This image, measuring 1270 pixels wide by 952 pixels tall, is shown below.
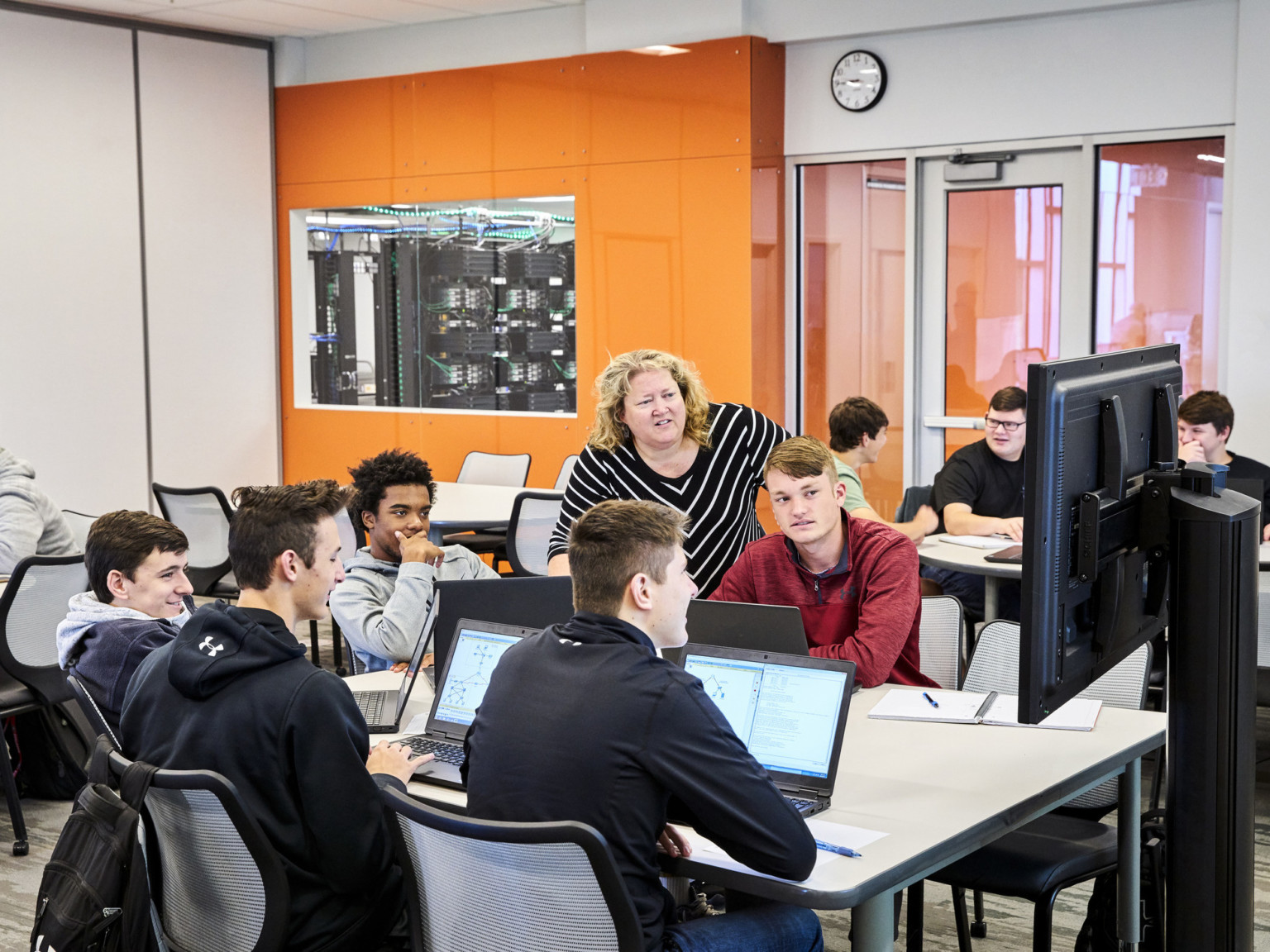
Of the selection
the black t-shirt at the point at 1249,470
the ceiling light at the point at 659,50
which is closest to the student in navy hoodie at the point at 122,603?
the black t-shirt at the point at 1249,470

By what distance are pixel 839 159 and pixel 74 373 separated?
4.64 meters

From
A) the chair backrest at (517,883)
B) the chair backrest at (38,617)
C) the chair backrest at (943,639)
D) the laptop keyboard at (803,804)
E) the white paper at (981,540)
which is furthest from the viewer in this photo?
the white paper at (981,540)

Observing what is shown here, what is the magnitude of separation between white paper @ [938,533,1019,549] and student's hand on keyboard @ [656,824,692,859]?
126 inches

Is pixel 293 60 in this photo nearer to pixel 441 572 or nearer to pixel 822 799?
pixel 441 572

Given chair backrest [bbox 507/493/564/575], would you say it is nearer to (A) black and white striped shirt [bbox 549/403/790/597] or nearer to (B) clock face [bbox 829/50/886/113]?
(A) black and white striped shirt [bbox 549/403/790/597]

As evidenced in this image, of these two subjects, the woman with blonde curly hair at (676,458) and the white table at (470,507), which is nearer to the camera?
the woman with blonde curly hair at (676,458)

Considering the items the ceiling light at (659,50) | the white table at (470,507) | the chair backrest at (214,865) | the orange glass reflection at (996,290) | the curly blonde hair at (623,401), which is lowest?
the chair backrest at (214,865)

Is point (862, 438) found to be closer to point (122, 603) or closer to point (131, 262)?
point (122, 603)

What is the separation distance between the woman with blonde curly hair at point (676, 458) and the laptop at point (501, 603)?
2.49 feet

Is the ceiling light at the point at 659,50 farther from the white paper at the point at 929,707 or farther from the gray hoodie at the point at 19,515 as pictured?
the white paper at the point at 929,707

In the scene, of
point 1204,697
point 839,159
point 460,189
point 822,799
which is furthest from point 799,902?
point 460,189

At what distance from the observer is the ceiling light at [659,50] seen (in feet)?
A: 23.7

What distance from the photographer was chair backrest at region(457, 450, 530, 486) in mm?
7383

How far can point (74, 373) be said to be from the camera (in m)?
8.13
